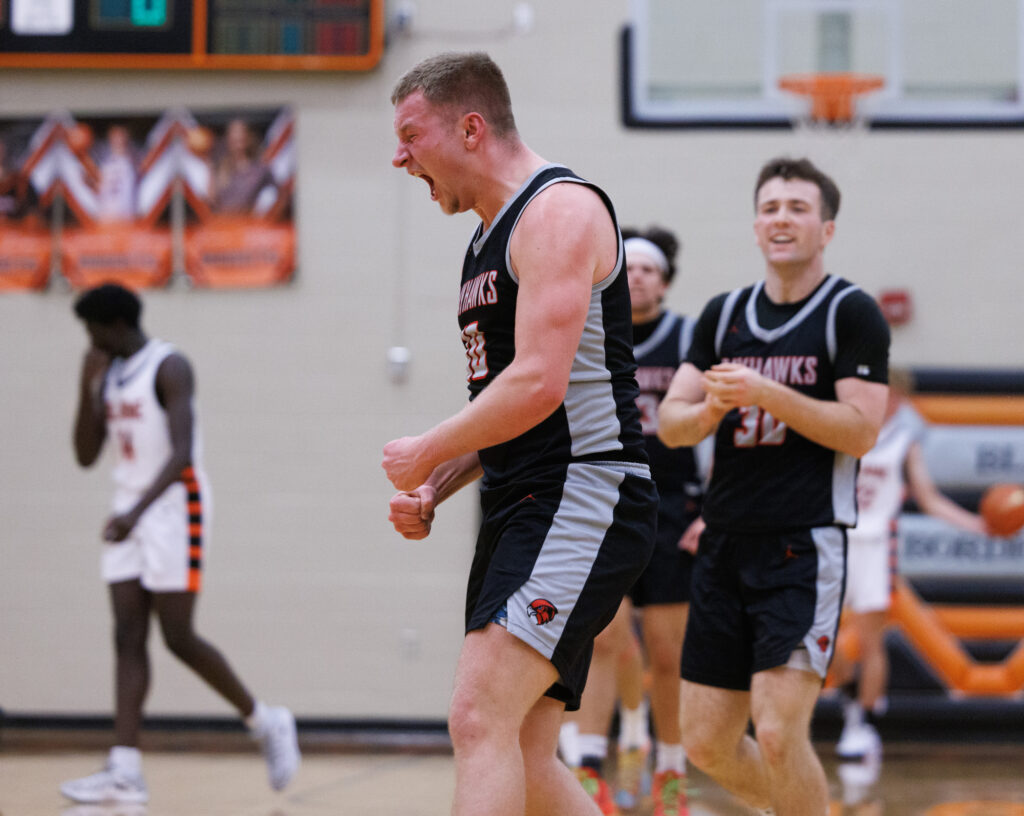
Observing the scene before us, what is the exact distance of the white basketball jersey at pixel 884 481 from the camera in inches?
250

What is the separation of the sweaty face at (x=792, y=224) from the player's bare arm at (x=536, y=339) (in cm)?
119

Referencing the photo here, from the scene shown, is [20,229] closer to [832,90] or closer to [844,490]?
[832,90]

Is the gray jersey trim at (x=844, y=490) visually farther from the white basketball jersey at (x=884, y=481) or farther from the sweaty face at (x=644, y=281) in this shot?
the white basketball jersey at (x=884, y=481)

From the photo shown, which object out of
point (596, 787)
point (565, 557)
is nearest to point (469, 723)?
point (565, 557)

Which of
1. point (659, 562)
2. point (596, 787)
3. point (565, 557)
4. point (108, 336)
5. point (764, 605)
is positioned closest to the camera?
point (565, 557)

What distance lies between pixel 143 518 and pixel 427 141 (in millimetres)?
3052

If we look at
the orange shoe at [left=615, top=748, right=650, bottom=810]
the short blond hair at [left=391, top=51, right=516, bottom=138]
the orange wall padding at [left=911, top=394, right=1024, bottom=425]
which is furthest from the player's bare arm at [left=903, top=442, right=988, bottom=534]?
the short blond hair at [left=391, top=51, right=516, bottom=138]

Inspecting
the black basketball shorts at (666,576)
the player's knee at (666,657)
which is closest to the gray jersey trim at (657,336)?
the black basketball shorts at (666,576)

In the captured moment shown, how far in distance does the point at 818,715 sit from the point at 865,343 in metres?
3.79

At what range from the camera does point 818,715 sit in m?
6.65

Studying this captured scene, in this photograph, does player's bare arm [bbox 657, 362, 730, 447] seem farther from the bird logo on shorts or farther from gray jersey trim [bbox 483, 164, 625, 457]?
the bird logo on shorts

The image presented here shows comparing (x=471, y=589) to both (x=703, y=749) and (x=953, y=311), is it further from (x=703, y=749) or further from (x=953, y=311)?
(x=953, y=311)

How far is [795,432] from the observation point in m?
3.45

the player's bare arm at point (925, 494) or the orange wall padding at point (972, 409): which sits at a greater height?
the orange wall padding at point (972, 409)
